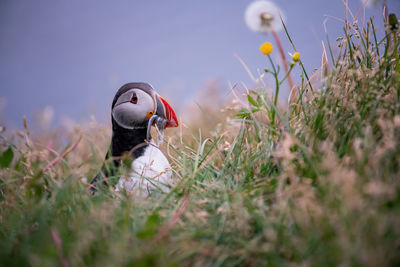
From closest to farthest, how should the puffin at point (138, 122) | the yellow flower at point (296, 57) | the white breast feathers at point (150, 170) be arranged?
the yellow flower at point (296, 57) < the white breast feathers at point (150, 170) < the puffin at point (138, 122)

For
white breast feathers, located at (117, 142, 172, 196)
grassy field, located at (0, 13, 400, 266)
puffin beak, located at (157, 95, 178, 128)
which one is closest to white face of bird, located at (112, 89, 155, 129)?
puffin beak, located at (157, 95, 178, 128)

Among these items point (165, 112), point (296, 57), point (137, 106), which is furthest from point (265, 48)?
point (137, 106)

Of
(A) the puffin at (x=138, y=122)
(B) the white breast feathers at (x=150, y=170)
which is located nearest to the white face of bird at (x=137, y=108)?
(A) the puffin at (x=138, y=122)

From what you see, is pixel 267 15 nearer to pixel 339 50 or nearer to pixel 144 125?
pixel 339 50

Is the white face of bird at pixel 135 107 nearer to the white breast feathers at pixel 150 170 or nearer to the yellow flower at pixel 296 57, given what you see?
the white breast feathers at pixel 150 170

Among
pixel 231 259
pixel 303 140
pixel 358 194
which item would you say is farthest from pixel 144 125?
pixel 358 194

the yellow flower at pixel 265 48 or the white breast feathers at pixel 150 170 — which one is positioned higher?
the yellow flower at pixel 265 48

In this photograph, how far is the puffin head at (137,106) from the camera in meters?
2.30

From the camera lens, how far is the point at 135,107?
90.4 inches

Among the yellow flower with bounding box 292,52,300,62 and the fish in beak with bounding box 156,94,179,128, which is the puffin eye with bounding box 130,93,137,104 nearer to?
the fish in beak with bounding box 156,94,179,128

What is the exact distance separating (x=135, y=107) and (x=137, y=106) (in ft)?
0.06

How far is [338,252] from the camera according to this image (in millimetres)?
957

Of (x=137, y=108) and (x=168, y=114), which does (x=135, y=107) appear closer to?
(x=137, y=108)

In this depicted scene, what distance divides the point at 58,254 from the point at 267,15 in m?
3.08
